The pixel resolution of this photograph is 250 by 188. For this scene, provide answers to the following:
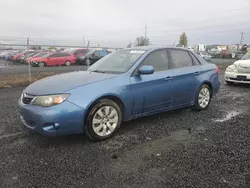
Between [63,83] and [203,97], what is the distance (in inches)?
137

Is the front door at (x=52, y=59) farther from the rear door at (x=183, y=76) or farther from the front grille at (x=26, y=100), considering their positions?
the front grille at (x=26, y=100)

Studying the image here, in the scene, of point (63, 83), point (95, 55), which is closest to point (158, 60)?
point (63, 83)

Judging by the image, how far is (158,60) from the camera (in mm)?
5047

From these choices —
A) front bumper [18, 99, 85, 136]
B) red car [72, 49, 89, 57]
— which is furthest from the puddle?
red car [72, 49, 89, 57]

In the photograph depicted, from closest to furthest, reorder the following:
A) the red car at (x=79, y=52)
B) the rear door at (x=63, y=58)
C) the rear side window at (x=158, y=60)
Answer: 1. the rear side window at (x=158, y=60)
2. the rear door at (x=63, y=58)
3. the red car at (x=79, y=52)

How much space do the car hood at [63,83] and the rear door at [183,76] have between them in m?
1.53

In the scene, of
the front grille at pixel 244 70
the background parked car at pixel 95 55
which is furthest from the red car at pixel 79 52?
the front grille at pixel 244 70

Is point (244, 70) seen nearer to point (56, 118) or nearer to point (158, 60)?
point (158, 60)

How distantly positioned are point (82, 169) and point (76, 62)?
22.6m

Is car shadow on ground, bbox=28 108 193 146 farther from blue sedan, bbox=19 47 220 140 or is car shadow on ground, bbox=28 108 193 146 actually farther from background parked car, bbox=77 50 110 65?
background parked car, bbox=77 50 110 65

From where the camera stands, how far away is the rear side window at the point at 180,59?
5.30 metres

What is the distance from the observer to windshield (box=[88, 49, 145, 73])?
184 inches

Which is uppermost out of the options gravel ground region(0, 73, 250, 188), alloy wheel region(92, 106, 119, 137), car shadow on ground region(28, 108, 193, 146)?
alloy wheel region(92, 106, 119, 137)

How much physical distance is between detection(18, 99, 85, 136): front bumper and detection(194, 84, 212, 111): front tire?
123 inches
